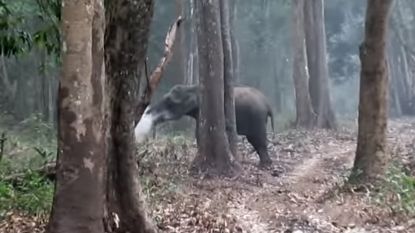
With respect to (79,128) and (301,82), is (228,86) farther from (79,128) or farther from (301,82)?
(301,82)

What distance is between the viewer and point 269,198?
12.2 meters

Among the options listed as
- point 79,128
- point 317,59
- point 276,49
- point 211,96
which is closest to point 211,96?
point 211,96

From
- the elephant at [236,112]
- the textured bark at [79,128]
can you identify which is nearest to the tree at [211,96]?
the elephant at [236,112]

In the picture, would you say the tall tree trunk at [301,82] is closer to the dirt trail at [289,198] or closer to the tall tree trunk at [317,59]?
the tall tree trunk at [317,59]

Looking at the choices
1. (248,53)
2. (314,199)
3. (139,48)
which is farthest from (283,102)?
(139,48)

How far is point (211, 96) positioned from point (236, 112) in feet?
10.1

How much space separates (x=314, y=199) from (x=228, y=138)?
4274mm

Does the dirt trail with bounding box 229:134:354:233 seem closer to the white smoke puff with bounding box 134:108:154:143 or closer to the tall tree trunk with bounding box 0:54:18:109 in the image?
the white smoke puff with bounding box 134:108:154:143

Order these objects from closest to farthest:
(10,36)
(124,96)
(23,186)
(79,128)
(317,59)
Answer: (79,128), (124,96), (10,36), (23,186), (317,59)

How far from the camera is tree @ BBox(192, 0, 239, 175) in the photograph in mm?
14445

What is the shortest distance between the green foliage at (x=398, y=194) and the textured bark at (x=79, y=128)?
4925 mm

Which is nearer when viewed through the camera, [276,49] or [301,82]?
[301,82]

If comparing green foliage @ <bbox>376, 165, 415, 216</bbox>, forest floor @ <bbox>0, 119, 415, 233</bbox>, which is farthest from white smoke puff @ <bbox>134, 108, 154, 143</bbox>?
green foliage @ <bbox>376, 165, 415, 216</bbox>

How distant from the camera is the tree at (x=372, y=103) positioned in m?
11.3
